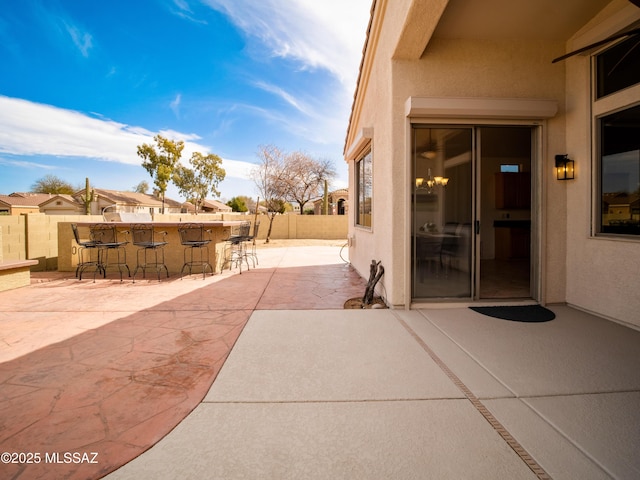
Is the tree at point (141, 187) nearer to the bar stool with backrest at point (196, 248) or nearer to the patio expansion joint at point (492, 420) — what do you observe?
the bar stool with backrest at point (196, 248)

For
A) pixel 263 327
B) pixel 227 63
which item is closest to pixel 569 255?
pixel 263 327

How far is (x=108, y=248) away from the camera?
7.37 meters

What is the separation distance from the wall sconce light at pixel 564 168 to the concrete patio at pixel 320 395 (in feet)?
5.92

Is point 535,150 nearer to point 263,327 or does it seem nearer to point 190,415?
point 263,327

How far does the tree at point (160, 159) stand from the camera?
28.5m

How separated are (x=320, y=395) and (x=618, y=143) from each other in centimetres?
444

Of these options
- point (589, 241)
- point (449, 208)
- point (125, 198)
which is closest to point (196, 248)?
point (449, 208)

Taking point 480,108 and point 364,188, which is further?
point 364,188

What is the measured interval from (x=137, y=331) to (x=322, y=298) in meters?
2.57

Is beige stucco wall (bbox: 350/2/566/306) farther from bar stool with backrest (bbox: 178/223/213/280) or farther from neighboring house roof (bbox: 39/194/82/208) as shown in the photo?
neighboring house roof (bbox: 39/194/82/208)

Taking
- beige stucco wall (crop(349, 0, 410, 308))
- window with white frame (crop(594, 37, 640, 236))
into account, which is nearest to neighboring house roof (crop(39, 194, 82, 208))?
beige stucco wall (crop(349, 0, 410, 308))

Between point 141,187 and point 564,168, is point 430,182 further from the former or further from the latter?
point 141,187

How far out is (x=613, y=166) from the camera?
12.2 feet

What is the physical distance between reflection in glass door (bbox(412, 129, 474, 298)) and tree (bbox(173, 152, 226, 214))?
36.7 m
